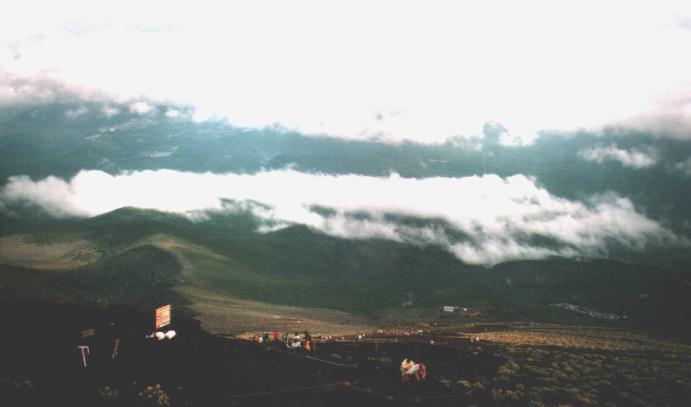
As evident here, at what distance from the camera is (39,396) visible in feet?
119

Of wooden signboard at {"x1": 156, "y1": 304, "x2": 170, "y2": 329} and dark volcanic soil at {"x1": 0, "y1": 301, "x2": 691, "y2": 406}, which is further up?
wooden signboard at {"x1": 156, "y1": 304, "x2": 170, "y2": 329}

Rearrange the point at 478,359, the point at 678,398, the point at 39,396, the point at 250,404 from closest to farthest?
the point at 39,396 < the point at 250,404 < the point at 678,398 < the point at 478,359

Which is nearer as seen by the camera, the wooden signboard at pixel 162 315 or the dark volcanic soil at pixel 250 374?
the dark volcanic soil at pixel 250 374

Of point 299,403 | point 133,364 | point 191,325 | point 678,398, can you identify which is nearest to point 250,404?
point 299,403

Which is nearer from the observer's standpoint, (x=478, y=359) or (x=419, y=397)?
(x=419, y=397)

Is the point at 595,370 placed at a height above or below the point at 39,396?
below

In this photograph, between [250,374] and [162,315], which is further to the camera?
[162,315]

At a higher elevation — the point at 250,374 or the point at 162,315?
the point at 162,315

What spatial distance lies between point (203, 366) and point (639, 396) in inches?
1898

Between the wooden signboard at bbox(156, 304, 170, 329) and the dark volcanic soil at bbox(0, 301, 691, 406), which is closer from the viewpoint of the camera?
the dark volcanic soil at bbox(0, 301, 691, 406)

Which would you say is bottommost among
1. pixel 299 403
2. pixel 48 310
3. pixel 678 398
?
pixel 678 398

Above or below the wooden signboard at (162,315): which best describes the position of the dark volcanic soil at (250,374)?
below

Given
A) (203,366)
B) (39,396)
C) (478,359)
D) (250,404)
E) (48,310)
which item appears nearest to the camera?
(39,396)

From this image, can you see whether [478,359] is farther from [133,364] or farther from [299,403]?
[133,364]
